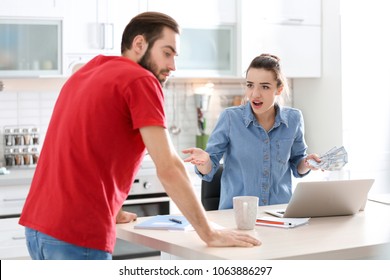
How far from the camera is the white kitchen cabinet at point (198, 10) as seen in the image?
495 cm

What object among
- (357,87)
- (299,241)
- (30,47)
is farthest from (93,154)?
(357,87)

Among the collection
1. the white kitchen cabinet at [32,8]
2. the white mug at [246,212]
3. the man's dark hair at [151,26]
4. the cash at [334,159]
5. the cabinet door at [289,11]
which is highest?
the cabinet door at [289,11]

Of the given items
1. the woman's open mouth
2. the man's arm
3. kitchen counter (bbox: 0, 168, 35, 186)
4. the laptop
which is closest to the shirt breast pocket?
the woman's open mouth

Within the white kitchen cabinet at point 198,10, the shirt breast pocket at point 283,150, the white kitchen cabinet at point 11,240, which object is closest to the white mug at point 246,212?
the shirt breast pocket at point 283,150

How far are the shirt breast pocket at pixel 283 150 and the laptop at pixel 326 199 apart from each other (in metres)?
0.42

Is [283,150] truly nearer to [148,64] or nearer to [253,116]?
[253,116]

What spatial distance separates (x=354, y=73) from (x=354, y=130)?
0.42m

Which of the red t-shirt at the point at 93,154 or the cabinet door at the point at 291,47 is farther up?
the cabinet door at the point at 291,47

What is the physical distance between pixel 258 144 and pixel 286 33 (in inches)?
90.0

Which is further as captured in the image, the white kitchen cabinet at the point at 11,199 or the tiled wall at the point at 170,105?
the tiled wall at the point at 170,105

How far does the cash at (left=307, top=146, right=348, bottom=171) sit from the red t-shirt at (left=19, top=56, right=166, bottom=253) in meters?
1.04

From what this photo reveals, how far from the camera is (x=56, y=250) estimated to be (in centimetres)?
210

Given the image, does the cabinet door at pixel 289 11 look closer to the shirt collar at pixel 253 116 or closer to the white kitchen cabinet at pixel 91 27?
the white kitchen cabinet at pixel 91 27
